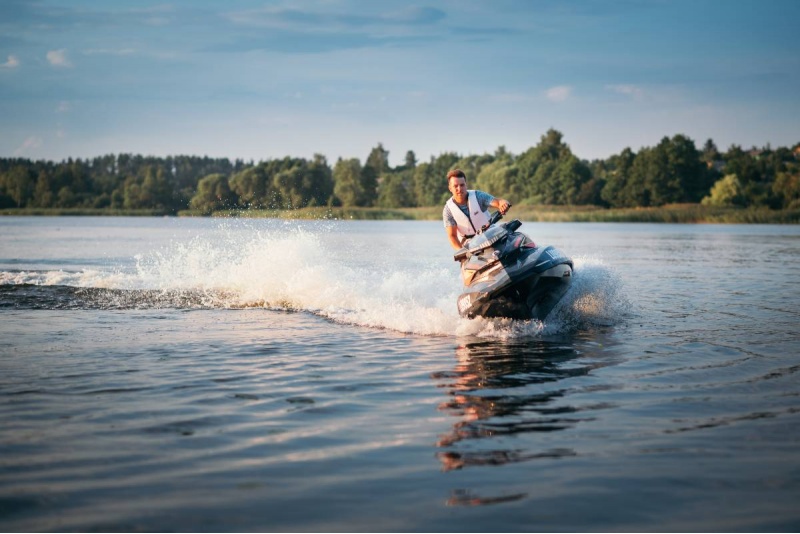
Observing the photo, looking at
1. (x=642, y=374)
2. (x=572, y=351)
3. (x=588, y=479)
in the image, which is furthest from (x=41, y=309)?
(x=588, y=479)

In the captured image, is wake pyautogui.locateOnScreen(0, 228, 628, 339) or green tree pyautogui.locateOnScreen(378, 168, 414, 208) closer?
wake pyautogui.locateOnScreen(0, 228, 628, 339)

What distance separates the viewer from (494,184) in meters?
149

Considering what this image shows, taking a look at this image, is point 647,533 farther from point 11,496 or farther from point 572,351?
point 572,351

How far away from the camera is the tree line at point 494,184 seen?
112812 millimetres

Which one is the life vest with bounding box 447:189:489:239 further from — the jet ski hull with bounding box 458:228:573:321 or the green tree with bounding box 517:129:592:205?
the green tree with bounding box 517:129:592:205

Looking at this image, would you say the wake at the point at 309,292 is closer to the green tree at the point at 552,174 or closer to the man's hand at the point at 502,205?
the man's hand at the point at 502,205

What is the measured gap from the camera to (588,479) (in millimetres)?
5363

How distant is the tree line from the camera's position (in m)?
113

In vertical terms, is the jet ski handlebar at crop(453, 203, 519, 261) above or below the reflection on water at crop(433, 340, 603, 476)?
above

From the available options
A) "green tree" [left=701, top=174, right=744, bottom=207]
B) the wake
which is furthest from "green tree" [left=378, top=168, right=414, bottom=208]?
the wake

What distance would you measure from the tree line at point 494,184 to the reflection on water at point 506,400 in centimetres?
9038

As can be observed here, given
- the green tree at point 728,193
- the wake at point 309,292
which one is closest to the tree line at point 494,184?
the green tree at point 728,193

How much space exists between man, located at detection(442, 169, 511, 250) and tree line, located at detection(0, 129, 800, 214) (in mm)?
88192

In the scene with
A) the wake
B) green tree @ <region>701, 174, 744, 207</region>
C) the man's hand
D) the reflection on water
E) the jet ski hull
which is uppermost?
green tree @ <region>701, 174, 744, 207</region>
